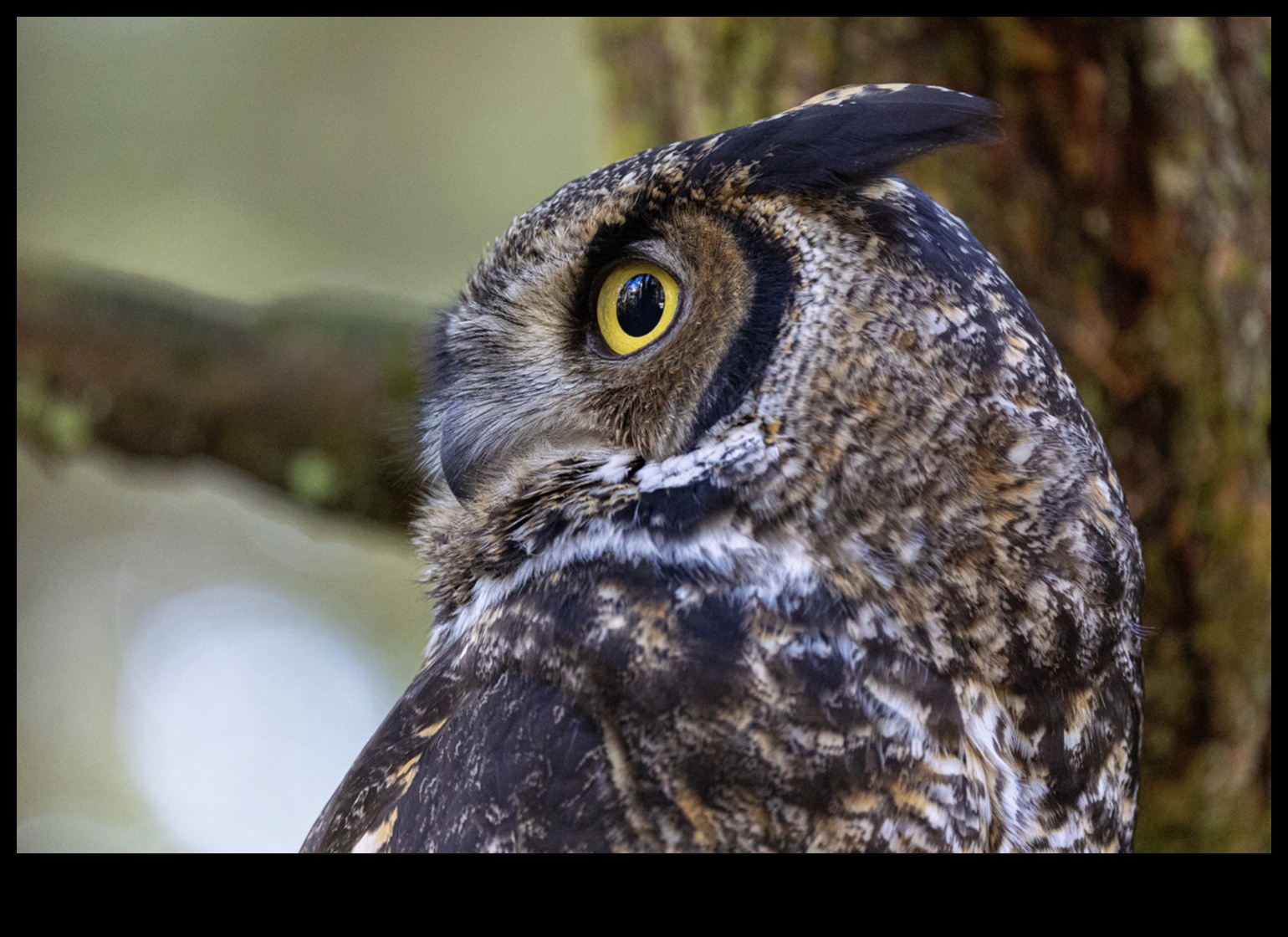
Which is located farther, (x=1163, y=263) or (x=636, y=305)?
(x=1163, y=263)

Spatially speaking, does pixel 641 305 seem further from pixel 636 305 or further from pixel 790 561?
pixel 790 561

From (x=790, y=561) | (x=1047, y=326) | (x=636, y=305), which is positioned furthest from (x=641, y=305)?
(x=1047, y=326)

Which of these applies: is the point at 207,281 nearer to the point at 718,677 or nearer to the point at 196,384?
the point at 196,384

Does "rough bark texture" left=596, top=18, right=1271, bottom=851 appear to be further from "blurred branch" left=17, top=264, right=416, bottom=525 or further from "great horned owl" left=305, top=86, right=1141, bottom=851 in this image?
"blurred branch" left=17, top=264, right=416, bottom=525

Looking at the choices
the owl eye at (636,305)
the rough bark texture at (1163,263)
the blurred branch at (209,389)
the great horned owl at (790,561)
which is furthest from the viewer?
Result: the blurred branch at (209,389)

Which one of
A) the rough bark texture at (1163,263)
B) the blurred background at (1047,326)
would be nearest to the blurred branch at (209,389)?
the blurred background at (1047,326)

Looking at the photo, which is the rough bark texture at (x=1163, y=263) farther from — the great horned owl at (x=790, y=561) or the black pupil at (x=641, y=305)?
the black pupil at (x=641, y=305)
